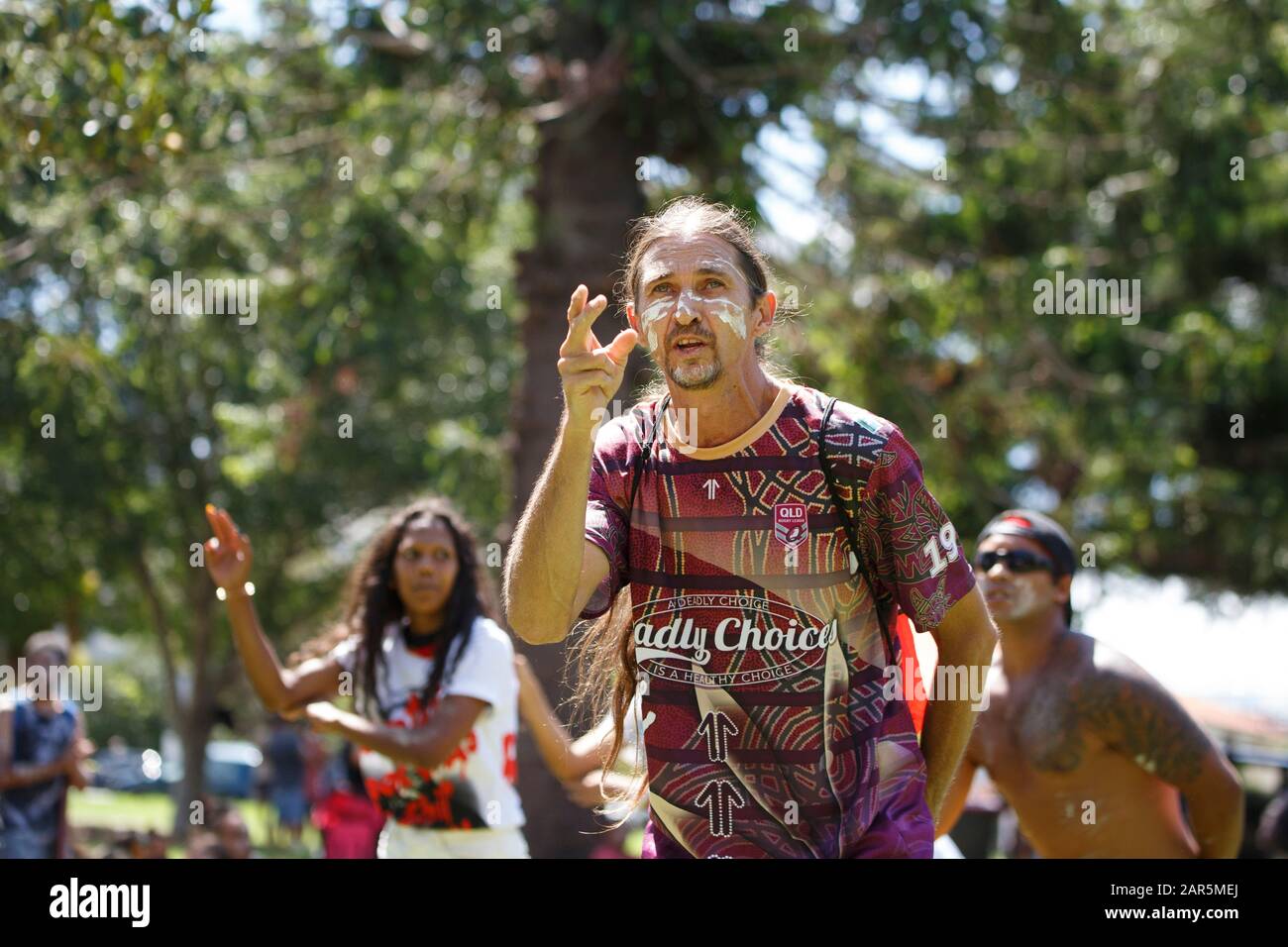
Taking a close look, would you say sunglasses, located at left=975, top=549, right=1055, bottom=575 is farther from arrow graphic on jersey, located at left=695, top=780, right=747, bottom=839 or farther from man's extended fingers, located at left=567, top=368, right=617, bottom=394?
man's extended fingers, located at left=567, top=368, right=617, bottom=394

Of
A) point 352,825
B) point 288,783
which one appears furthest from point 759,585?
point 288,783

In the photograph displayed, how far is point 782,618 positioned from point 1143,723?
2.39 meters

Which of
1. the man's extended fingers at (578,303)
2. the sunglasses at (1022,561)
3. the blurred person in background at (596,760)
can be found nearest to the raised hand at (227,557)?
the blurred person in background at (596,760)

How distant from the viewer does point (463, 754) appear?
5.24m

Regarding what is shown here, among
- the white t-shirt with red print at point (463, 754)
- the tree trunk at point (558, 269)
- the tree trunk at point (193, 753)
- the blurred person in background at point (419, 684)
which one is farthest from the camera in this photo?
the tree trunk at point (193, 753)

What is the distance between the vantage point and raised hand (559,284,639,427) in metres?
2.80

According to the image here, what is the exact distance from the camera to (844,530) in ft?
10.2

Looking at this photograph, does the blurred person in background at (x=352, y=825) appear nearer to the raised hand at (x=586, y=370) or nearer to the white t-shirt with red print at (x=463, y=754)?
the white t-shirt with red print at (x=463, y=754)

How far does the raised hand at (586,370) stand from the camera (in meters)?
2.80

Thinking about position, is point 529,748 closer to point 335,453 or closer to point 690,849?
point 690,849

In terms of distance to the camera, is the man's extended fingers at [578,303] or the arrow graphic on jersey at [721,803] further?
the arrow graphic on jersey at [721,803]

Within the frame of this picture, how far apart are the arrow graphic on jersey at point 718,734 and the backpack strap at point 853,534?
1.34ft

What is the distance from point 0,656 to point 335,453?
53.5 ft
